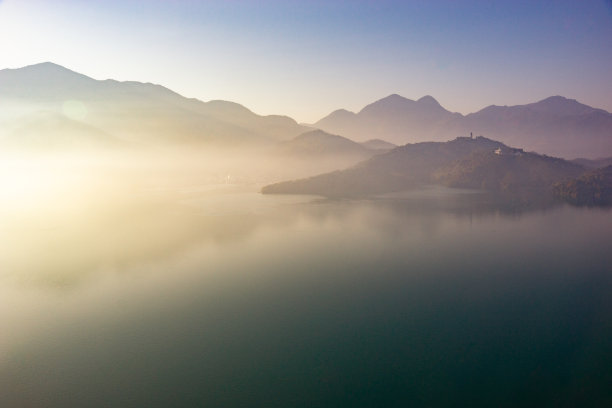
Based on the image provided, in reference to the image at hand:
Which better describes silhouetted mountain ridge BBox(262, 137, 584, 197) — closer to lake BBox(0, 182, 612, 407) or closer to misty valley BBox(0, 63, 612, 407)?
misty valley BBox(0, 63, 612, 407)

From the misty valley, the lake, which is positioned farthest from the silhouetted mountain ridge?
the lake

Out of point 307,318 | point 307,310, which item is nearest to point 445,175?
point 307,310

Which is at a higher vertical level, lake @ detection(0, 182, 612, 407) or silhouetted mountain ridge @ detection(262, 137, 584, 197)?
silhouetted mountain ridge @ detection(262, 137, 584, 197)

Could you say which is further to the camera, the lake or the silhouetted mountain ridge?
the silhouetted mountain ridge

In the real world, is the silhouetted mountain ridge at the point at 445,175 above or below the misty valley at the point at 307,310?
above

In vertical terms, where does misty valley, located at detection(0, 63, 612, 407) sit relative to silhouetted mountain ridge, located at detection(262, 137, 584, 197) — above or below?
below

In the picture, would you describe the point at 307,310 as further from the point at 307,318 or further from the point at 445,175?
the point at 445,175

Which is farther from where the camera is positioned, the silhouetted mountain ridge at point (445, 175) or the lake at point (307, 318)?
the silhouetted mountain ridge at point (445, 175)

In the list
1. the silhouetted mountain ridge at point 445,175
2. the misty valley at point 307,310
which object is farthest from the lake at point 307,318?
the silhouetted mountain ridge at point 445,175

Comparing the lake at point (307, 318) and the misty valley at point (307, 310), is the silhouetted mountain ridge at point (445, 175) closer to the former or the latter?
the misty valley at point (307, 310)
